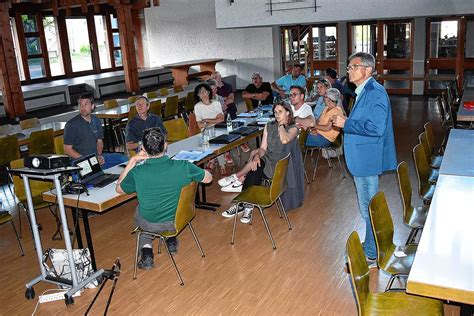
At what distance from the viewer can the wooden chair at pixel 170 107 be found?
9422 millimetres

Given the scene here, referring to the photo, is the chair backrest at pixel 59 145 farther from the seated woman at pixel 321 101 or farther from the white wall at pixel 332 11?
the white wall at pixel 332 11

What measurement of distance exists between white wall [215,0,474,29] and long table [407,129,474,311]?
394cm

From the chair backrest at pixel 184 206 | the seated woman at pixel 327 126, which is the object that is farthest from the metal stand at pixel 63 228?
the seated woman at pixel 327 126

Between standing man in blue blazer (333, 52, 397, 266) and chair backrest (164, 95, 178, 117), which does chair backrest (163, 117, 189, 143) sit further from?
standing man in blue blazer (333, 52, 397, 266)

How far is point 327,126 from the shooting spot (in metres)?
Answer: 6.04

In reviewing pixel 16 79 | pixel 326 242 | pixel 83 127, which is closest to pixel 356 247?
pixel 326 242

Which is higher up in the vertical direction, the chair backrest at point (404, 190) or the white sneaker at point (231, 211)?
the chair backrest at point (404, 190)

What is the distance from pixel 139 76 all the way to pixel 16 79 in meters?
5.37

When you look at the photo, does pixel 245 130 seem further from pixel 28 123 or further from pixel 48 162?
pixel 28 123

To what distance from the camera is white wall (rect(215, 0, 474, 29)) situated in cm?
685

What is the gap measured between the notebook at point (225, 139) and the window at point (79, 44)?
43.3ft

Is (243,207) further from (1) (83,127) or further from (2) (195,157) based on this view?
(1) (83,127)

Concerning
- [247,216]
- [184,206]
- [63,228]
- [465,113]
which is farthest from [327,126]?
[63,228]

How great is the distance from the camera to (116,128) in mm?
8961
